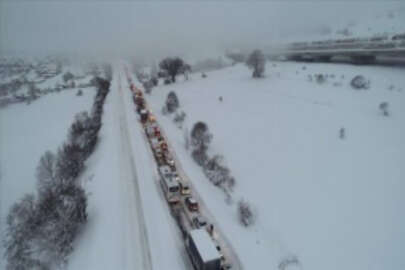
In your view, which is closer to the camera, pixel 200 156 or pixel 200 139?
pixel 200 156

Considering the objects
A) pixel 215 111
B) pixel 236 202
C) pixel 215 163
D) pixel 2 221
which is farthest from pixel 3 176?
pixel 215 111

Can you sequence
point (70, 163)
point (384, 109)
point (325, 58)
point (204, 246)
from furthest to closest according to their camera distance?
point (325, 58)
point (384, 109)
point (70, 163)
point (204, 246)

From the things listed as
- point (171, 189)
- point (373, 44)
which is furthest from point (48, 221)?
point (373, 44)

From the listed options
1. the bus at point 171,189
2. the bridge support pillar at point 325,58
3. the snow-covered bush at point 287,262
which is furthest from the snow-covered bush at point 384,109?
the bridge support pillar at point 325,58

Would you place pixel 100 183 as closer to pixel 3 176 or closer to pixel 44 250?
pixel 44 250

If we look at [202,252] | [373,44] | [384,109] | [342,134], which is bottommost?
[202,252]

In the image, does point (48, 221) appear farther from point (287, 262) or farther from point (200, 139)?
point (200, 139)

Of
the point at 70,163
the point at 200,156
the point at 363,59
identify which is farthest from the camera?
the point at 363,59
